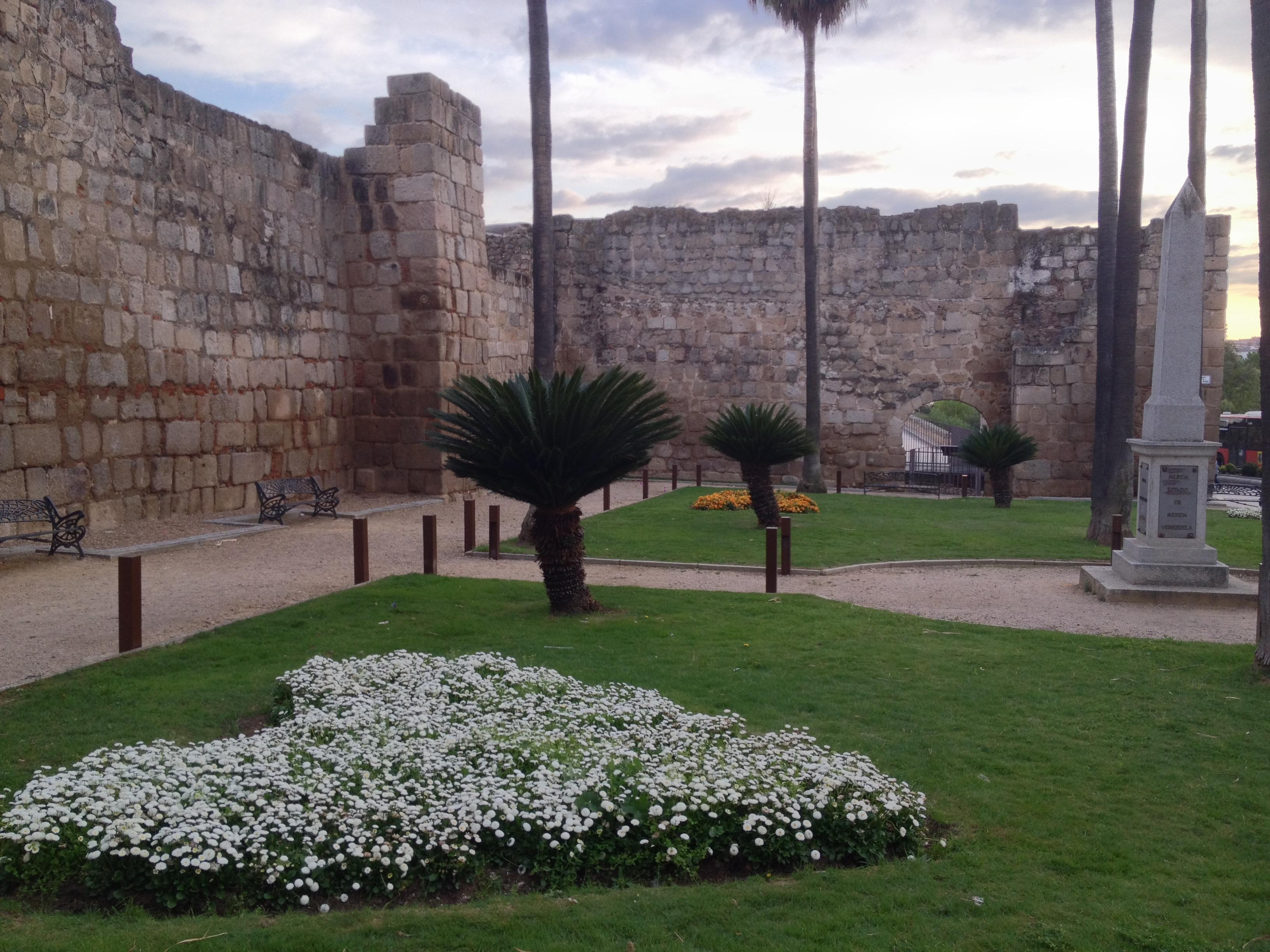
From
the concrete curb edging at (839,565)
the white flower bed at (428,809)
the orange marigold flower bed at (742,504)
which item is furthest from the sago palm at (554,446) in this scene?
the orange marigold flower bed at (742,504)

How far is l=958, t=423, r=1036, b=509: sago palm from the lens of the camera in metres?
18.3

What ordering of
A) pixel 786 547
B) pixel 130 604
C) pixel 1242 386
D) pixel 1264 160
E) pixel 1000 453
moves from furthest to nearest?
pixel 1242 386 < pixel 1000 453 < pixel 786 547 < pixel 130 604 < pixel 1264 160

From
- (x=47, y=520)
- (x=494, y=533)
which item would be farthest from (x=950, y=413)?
(x=47, y=520)

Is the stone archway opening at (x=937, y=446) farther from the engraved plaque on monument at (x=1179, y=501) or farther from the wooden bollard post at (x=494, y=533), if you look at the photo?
the wooden bollard post at (x=494, y=533)

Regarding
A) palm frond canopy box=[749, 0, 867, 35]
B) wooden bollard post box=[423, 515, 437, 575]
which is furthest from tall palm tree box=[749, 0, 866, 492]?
wooden bollard post box=[423, 515, 437, 575]

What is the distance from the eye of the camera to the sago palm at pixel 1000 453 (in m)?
18.3

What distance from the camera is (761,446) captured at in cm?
1467

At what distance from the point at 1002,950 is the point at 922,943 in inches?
9.6

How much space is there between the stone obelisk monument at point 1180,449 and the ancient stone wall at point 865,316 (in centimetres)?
1156

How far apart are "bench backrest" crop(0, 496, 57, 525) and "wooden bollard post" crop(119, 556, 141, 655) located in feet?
13.2

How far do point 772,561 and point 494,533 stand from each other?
10.9 ft

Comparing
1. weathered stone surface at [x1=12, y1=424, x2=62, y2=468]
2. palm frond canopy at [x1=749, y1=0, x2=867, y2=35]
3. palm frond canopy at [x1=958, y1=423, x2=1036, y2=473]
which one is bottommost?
palm frond canopy at [x1=958, y1=423, x2=1036, y2=473]

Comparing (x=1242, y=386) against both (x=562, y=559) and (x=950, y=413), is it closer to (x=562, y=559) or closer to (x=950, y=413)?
(x=950, y=413)

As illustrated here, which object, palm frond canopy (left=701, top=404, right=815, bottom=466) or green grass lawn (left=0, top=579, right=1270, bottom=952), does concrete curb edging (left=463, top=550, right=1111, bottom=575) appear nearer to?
green grass lawn (left=0, top=579, right=1270, bottom=952)
